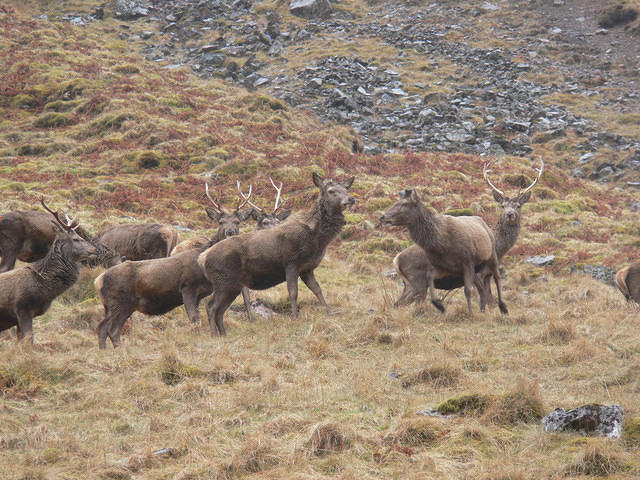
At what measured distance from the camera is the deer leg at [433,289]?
1264 cm

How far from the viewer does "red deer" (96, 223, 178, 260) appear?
1630 centimetres

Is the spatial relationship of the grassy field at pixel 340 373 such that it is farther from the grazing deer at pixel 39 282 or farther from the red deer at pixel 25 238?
the red deer at pixel 25 238

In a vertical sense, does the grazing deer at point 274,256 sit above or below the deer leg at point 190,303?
above

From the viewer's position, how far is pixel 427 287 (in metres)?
14.0

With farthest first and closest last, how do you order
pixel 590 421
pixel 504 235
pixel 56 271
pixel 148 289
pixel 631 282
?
→ pixel 504 235, pixel 631 282, pixel 148 289, pixel 56 271, pixel 590 421

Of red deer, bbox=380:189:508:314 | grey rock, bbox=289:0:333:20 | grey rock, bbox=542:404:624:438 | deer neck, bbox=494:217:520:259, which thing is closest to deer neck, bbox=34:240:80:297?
red deer, bbox=380:189:508:314

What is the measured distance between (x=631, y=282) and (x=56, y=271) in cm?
1111

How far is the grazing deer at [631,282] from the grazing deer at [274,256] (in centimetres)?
600

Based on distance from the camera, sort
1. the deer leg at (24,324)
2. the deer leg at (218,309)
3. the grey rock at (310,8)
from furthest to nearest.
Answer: the grey rock at (310,8) → the deer leg at (218,309) → the deer leg at (24,324)

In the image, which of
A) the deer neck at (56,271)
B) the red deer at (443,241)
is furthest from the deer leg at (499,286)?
the deer neck at (56,271)

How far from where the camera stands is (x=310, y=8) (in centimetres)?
6341

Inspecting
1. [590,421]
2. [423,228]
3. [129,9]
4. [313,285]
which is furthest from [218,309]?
[129,9]

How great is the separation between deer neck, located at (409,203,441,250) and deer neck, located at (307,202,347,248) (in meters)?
1.44

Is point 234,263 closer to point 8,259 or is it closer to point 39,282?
point 39,282
